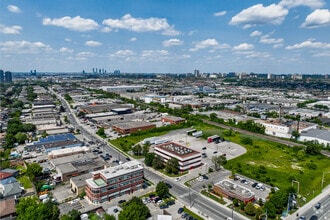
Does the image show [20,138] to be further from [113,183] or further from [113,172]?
[113,183]

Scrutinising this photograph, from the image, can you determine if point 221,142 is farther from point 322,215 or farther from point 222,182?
point 322,215

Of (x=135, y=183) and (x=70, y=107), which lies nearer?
(x=135, y=183)

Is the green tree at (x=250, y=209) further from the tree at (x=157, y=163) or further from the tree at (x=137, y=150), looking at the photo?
the tree at (x=137, y=150)

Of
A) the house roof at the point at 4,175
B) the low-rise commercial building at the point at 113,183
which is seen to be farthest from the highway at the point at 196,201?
the house roof at the point at 4,175

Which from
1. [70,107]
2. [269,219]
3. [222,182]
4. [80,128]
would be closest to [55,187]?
[222,182]

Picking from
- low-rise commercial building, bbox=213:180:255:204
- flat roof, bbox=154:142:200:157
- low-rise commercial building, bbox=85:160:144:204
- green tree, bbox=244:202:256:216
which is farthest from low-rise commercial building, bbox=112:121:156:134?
green tree, bbox=244:202:256:216
